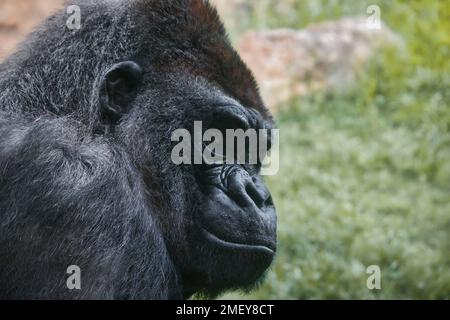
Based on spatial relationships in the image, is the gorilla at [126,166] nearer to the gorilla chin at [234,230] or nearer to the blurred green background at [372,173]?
the gorilla chin at [234,230]

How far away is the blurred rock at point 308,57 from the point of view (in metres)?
10.0

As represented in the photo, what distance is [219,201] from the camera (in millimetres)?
4148

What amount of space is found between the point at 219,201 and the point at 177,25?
1.17 m

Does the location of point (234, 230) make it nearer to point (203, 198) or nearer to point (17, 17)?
point (203, 198)

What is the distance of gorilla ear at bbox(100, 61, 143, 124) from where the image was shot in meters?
4.12

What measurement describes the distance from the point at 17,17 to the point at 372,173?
5.53 m

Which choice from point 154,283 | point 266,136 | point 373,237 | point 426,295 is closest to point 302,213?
point 373,237

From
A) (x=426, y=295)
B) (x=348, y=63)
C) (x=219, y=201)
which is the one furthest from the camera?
(x=348, y=63)

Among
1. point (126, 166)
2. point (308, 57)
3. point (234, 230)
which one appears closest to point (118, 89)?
point (126, 166)

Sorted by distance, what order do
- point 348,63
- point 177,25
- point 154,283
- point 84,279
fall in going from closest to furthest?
point 84,279, point 154,283, point 177,25, point 348,63

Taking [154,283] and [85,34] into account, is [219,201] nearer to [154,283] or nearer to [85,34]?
[154,283]

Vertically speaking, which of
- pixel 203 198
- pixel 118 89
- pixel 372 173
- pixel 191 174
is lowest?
pixel 203 198

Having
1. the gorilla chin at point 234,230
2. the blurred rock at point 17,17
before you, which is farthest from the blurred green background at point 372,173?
the blurred rock at point 17,17

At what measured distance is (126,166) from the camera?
154 inches
